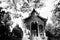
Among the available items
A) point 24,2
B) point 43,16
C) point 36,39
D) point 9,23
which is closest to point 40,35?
point 36,39

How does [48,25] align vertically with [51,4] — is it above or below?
below

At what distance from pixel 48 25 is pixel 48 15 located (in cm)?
232

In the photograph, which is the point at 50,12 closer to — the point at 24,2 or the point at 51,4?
the point at 51,4

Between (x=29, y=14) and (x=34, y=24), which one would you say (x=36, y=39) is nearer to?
(x=34, y=24)

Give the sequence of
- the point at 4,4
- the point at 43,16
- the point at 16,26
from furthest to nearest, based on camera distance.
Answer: the point at 4,4 → the point at 43,16 → the point at 16,26

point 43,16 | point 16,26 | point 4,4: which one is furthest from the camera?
point 4,4

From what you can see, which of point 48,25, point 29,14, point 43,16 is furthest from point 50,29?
point 29,14

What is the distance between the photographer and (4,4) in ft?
96.2

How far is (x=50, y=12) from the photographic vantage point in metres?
27.6

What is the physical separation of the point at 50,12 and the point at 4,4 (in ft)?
31.4

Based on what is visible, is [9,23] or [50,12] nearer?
[9,23]

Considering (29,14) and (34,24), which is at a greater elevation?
(29,14)

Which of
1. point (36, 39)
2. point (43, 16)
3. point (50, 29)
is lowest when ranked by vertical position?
point (36, 39)


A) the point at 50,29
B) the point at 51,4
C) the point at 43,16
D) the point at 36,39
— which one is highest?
the point at 51,4
